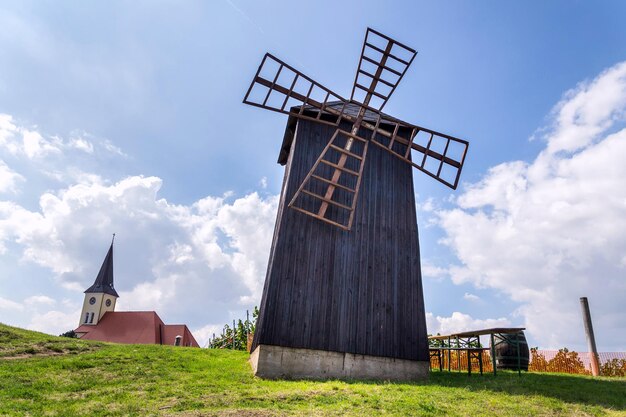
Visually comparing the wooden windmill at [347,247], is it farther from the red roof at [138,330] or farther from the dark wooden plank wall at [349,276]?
the red roof at [138,330]

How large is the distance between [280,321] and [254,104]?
7304 mm

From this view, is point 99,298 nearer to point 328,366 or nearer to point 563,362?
point 328,366

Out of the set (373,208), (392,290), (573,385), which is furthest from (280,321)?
(573,385)

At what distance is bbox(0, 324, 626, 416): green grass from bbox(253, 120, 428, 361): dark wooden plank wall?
5.38 feet

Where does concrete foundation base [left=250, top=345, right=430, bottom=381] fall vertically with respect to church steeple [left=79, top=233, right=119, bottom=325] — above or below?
below

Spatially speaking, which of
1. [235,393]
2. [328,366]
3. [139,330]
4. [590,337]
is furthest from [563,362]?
[139,330]

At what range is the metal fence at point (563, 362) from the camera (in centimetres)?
1661

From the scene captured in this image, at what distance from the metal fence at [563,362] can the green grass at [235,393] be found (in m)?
3.21

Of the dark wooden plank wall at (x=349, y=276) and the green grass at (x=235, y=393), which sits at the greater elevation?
the dark wooden plank wall at (x=349, y=276)

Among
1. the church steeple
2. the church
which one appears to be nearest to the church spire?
the church steeple

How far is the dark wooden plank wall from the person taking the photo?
44.1ft

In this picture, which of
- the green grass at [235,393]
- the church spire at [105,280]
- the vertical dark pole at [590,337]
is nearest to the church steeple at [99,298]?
the church spire at [105,280]

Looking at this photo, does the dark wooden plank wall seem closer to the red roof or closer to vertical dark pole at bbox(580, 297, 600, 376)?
vertical dark pole at bbox(580, 297, 600, 376)

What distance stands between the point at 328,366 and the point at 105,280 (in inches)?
2106
